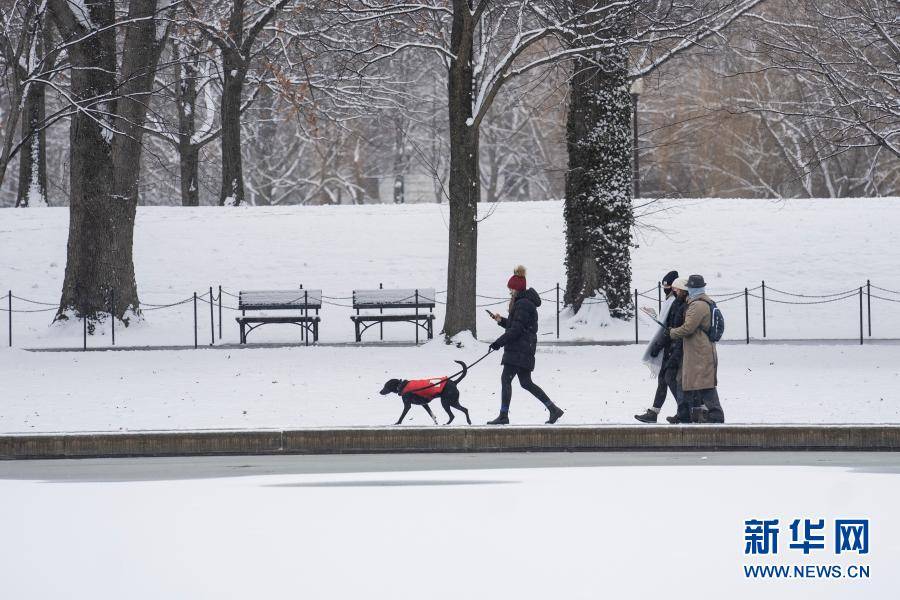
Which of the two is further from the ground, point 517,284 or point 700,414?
point 517,284

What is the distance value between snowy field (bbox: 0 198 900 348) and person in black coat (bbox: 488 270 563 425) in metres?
10.7

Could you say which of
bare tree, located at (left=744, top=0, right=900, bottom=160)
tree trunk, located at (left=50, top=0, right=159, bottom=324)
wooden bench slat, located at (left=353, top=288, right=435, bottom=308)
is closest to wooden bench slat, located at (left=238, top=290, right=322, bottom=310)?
wooden bench slat, located at (left=353, top=288, right=435, bottom=308)

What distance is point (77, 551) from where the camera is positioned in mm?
7980

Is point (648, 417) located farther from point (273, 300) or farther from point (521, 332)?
point (273, 300)

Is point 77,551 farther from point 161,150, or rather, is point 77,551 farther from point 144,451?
point 161,150

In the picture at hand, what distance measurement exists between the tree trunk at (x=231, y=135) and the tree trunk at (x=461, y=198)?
13477 mm

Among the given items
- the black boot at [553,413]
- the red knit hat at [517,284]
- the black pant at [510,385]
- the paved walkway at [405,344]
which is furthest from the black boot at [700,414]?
the paved walkway at [405,344]

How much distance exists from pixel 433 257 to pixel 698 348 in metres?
18.5

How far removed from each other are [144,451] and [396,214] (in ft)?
75.0

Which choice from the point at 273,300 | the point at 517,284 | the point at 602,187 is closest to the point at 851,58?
the point at 602,187

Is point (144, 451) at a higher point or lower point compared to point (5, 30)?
lower

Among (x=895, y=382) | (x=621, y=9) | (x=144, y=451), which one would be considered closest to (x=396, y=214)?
(x=621, y=9)

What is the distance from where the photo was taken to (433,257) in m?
30.5

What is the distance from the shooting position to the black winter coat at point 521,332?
12.5 meters
